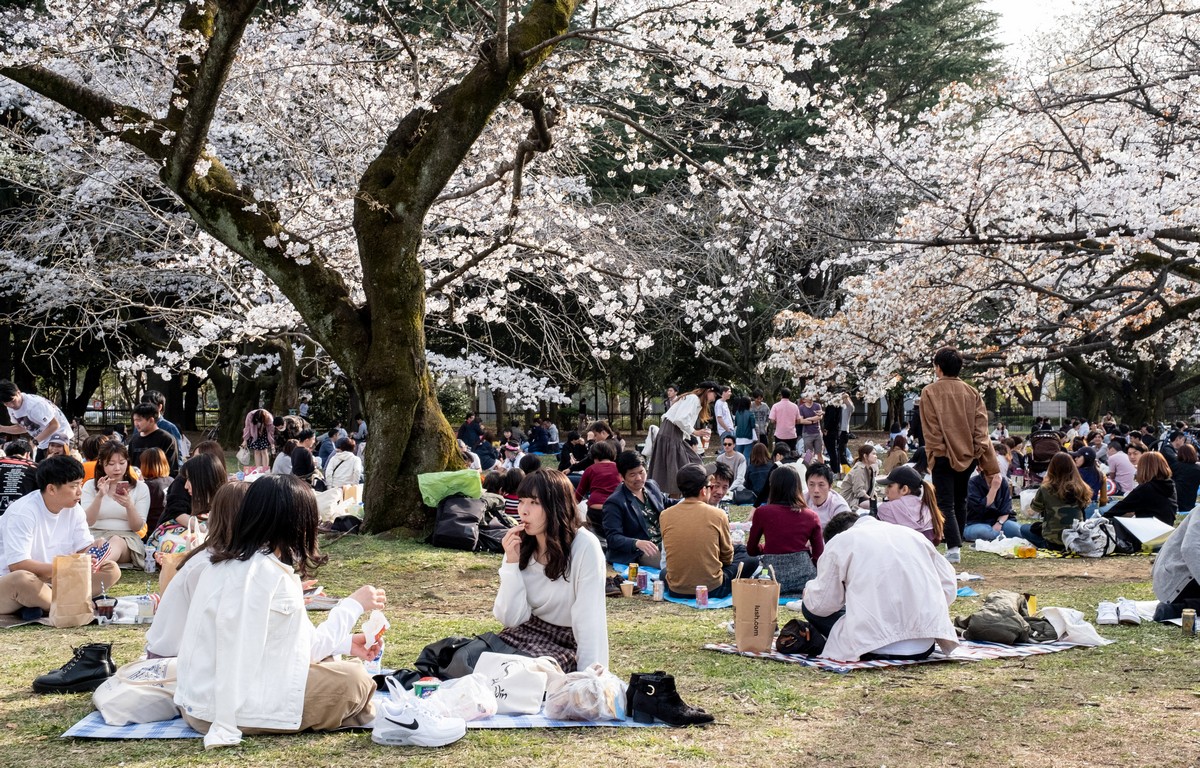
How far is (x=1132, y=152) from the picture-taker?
1181 cm

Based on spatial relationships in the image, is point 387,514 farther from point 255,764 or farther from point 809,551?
point 255,764

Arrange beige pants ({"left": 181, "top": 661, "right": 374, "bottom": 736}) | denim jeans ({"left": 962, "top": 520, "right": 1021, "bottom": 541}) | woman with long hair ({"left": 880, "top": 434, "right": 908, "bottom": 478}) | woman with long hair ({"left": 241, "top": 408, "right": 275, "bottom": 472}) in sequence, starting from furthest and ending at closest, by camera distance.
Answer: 1. woman with long hair ({"left": 241, "top": 408, "right": 275, "bottom": 472})
2. woman with long hair ({"left": 880, "top": 434, "right": 908, "bottom": 478})
3. denim jeans ({"left": 962, "top": 520, "right": 1021, "bottom": 541})
4. beige pants ({"left": 181, "top": 661, "right": 374, "bottom": 736})

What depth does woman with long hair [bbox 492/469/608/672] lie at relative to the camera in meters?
4.51

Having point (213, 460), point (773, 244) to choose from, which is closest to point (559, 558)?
point (213, 460)

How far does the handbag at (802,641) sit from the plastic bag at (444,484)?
4.35m

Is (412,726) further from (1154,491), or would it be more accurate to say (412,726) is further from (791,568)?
(1154,491)

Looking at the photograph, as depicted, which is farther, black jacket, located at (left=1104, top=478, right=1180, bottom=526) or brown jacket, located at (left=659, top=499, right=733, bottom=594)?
black jacket, located at (left=1104, top=478, right=1180, bottom=526)

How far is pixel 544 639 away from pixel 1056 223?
9799 millimetres

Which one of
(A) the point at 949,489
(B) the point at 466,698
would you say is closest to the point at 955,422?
(A) the point at 949,489

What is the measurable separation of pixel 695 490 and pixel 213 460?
3.10 meters

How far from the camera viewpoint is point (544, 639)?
4.68 metres

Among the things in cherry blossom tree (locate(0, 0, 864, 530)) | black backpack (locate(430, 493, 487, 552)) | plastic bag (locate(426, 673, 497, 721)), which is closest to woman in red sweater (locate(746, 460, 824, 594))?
black backpack (locate(430, 493, 487, 552))

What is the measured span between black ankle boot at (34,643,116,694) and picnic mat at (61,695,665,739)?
479 millimetres

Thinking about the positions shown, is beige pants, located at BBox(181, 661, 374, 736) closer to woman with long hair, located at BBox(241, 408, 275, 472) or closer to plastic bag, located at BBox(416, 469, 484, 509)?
plastic bag, located at BBox(416, 469, 484, 509)
